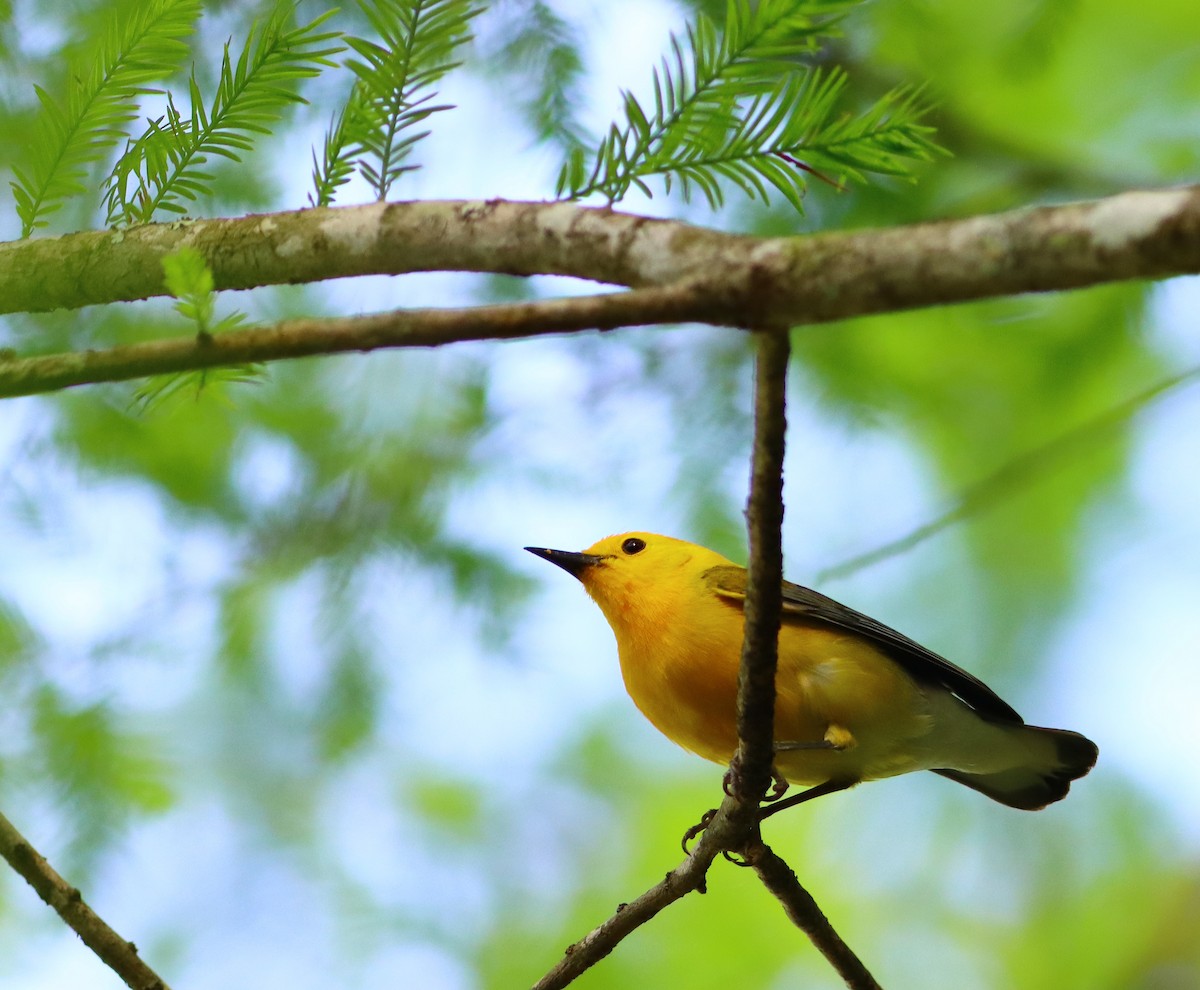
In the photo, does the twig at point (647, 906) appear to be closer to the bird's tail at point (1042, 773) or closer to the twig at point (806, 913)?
the twig at point (806, 913)

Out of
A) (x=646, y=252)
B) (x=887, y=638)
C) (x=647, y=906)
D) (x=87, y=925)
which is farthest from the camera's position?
(x=887, y=638)

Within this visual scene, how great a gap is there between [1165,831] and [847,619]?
175 inches

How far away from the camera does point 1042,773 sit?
394 centimetres

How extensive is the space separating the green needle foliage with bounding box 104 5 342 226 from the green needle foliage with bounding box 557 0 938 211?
553mm

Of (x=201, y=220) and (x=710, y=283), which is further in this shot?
(x=201, y=220)

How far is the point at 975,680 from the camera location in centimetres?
350

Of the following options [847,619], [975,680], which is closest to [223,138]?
[847,619]

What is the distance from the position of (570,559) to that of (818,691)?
1.15 meters

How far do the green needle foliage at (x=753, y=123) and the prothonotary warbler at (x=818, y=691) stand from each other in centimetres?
160

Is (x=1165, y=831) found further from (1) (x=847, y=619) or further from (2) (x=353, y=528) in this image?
(2) (x=353, y=528)

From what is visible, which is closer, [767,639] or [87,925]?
[767,639]

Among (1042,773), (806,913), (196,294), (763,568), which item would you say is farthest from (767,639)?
(1042,773)

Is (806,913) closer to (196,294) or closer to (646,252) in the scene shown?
(646,252)

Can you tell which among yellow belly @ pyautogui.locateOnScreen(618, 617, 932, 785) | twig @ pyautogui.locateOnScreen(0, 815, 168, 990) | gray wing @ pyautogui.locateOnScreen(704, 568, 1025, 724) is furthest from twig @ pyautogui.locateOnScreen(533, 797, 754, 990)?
gray wing @ pyautogui.locateOnScreen(704, 568, 1025, 724)
